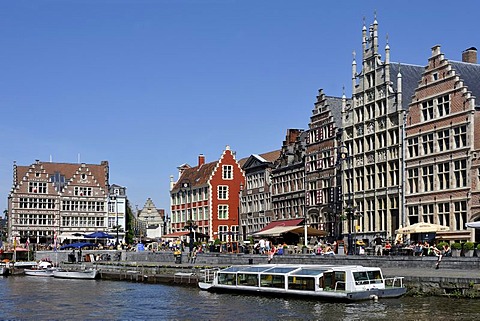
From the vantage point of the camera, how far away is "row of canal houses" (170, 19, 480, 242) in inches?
1997

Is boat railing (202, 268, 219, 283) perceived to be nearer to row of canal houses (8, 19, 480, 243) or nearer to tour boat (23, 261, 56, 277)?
row of canal houses (8, 19, 480, 243)

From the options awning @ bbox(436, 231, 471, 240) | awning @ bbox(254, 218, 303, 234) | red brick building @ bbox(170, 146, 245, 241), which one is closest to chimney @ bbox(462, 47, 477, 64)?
awning @ bbox(436, 231, 471, 240)

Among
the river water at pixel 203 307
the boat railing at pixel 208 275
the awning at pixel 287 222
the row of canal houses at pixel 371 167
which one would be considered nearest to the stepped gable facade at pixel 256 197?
the row of canal houses at pixel 371 167

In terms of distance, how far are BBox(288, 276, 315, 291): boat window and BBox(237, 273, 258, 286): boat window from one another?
8.57ft

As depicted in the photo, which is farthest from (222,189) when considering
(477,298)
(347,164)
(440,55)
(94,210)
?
(477,298)

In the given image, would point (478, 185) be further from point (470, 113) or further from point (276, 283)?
point (276, 283)

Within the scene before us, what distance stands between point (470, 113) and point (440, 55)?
199 inches

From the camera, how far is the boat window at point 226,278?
3994 cm

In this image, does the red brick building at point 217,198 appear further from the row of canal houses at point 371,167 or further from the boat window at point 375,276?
the boat window at point 375,276

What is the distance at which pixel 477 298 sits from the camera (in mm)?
31500

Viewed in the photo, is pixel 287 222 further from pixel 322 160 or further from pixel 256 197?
pixel 256 197

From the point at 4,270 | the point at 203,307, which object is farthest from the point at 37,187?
the point at 203,307

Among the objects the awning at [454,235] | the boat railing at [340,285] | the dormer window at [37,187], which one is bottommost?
the boat railing at [340,285]

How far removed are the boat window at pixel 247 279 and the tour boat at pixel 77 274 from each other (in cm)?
2019
